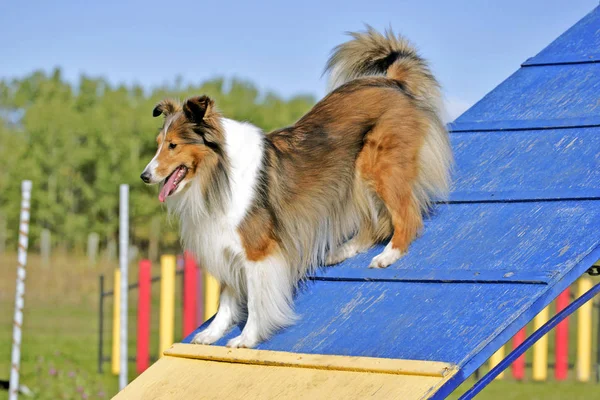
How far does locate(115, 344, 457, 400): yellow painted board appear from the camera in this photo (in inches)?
140

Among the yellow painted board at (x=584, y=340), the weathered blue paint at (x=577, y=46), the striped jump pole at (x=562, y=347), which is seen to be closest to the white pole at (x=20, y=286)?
the weathered blue paint at (x=577, y=46)

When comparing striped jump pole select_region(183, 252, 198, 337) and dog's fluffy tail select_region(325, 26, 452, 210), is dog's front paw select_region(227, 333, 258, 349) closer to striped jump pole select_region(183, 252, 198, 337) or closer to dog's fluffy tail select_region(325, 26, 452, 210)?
dog's fluffy tail select_region(325, 26, 452, 210)

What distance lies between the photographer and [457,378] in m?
3.51

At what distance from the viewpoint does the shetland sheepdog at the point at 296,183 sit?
4.27 metres

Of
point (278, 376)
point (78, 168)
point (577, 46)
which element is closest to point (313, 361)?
point (278, 376)

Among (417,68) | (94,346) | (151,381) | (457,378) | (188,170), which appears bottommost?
(94,346)

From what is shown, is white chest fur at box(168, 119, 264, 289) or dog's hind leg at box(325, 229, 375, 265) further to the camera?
dog's hind leg at box(325, 229, 375, 265)

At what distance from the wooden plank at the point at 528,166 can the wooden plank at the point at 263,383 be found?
150 cm

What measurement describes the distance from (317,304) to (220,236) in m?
0.63

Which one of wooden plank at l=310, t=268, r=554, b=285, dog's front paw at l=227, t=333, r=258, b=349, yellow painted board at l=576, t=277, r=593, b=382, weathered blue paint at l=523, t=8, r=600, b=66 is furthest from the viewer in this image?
yellow painted board at l=576, t=277, r=593, b=382

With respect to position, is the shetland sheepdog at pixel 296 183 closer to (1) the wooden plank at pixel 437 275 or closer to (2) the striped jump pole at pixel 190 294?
(1) the wooden plank at pixel 437 275

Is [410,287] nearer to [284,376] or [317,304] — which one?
[317,304]

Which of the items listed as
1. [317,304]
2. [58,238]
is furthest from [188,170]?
[58,238]

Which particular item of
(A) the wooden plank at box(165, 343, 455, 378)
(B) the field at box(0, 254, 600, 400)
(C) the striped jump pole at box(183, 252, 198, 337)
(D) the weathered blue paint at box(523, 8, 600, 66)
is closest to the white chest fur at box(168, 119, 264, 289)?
(A) the wooden plank at box(165, 343, 455, 378)
